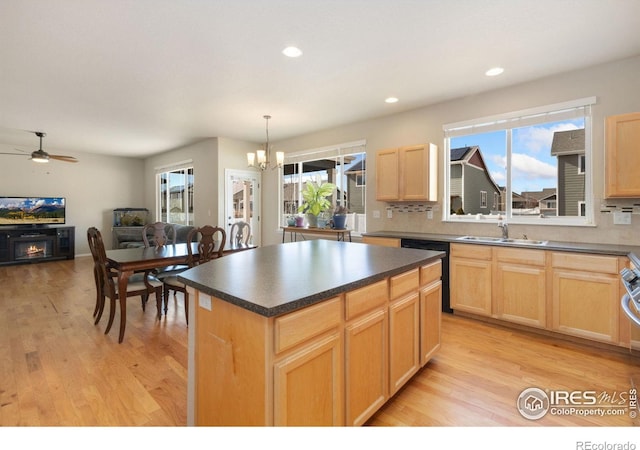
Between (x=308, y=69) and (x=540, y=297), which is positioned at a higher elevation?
(x=308, y=69)

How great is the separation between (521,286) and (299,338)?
2727mm

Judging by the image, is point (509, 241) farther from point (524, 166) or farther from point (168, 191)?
point (168, 191)

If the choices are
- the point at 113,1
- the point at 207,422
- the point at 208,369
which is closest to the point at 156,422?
the point at 207,422

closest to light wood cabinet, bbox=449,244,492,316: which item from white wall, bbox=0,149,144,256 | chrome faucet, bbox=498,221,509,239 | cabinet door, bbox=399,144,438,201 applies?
chrome faucet, bbox=498,221,509,239

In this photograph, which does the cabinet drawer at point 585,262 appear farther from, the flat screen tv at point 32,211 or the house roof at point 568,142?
the flat screen tv at point 32,211

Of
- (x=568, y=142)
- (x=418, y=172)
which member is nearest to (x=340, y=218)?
(x=418, y=172)

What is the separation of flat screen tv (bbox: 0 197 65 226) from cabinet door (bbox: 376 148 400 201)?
25.1ft

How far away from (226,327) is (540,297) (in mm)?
2983

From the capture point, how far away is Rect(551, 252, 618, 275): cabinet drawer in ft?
8.66

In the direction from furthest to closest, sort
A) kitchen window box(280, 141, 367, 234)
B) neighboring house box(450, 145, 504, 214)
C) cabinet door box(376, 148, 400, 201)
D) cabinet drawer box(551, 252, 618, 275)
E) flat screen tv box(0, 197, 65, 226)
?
flat screen tv box(0, 197, 65, 226)
kitchen window box(280, 141, 367, 234)
cabinet door box(376, 148, 400, 201)
neighboring house box(450, 145, 504, 214)
cabinet drawer box(551, 252, 618, 275)

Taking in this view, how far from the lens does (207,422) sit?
1551 millimetres

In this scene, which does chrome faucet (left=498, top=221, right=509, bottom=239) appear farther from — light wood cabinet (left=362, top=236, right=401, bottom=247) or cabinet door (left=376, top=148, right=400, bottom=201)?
cabinet door (left=376, top=148, right=400, bottom=201)
